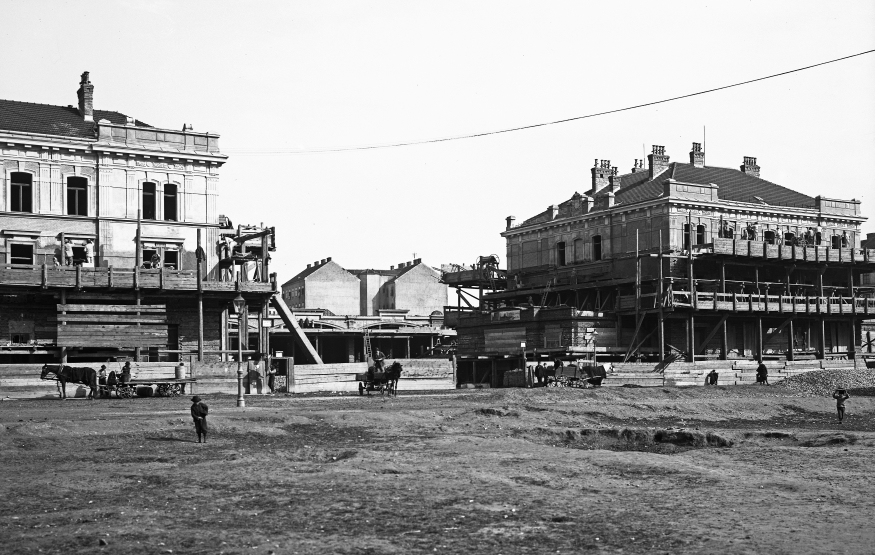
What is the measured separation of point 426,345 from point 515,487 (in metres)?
76.2

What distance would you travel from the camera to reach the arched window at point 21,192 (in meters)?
50.2

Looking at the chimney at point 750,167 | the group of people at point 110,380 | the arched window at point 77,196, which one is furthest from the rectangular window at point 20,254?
the chimney at point 750,167

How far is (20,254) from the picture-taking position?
165 ft

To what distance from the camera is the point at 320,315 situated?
95500mm

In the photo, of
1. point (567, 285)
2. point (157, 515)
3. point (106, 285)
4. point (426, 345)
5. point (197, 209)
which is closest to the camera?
point (157, 515)

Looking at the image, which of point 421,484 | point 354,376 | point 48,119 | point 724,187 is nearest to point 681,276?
point 724,187

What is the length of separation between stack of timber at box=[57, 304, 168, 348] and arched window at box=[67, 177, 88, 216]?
603 cm

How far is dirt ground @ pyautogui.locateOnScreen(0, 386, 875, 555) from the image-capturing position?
1310cm

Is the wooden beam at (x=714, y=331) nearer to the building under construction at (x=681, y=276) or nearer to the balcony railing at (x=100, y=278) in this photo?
the building under construction at (x=681, y=276)

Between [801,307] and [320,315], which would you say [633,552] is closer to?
[801,307]

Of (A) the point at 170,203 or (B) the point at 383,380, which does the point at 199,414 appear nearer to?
(B) the point at 383,380

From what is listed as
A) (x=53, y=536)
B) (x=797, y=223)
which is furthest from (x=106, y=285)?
(x=797, y=223)

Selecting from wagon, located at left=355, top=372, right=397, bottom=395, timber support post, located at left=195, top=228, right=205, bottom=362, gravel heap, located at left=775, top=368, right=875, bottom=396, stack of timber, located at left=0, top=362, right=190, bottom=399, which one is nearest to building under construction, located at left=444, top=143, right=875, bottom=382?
gravel heap, located at left=775, top=368, right=875, bottom=396

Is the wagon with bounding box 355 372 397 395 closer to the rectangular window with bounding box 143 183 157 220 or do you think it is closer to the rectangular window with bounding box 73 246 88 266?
the rectangular window with bounding box 73 246 88 266
